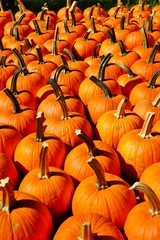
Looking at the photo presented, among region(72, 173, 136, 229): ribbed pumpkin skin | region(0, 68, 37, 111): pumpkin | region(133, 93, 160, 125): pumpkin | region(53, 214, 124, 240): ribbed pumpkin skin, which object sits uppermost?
region(0, 68, 37, 111): pumpkin

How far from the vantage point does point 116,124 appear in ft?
12.5

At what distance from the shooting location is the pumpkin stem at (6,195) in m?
2.39

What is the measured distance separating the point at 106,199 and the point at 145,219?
Result: 0.40 metres

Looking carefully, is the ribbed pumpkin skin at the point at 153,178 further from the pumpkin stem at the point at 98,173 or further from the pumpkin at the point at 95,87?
the pumpkin at the point at 95,87

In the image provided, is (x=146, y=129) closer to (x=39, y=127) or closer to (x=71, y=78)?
(x=39, y=127)

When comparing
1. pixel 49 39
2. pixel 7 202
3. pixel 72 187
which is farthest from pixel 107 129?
pixel 49 39

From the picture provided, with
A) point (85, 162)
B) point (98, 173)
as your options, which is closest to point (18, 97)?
point (85, 162)

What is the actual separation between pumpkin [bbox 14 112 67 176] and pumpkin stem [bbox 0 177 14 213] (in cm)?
93

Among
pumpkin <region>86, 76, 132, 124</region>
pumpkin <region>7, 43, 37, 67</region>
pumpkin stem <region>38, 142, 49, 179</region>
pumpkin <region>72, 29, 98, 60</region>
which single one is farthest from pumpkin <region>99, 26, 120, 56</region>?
pumpkin stem <region>38, 142, 49, 179</region>

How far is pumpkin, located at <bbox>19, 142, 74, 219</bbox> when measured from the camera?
9.90ft

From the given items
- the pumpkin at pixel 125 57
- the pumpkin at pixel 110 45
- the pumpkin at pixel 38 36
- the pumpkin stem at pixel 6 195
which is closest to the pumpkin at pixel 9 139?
the pumpkin stem at pixel 6 195

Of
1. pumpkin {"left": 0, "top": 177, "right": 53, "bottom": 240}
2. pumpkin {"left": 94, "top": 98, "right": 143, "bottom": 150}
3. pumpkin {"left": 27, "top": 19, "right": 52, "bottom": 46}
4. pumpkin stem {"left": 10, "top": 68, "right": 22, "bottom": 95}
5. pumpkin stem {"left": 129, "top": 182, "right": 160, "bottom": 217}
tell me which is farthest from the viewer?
pumpkin {"left": 27, "top": 19, "right": 52, "bottom": 46}

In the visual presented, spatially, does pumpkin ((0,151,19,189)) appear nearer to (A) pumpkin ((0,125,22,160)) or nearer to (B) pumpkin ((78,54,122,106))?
(A) pumpkin ((0,125,22,160))

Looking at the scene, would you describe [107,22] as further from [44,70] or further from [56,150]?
[56,150]
